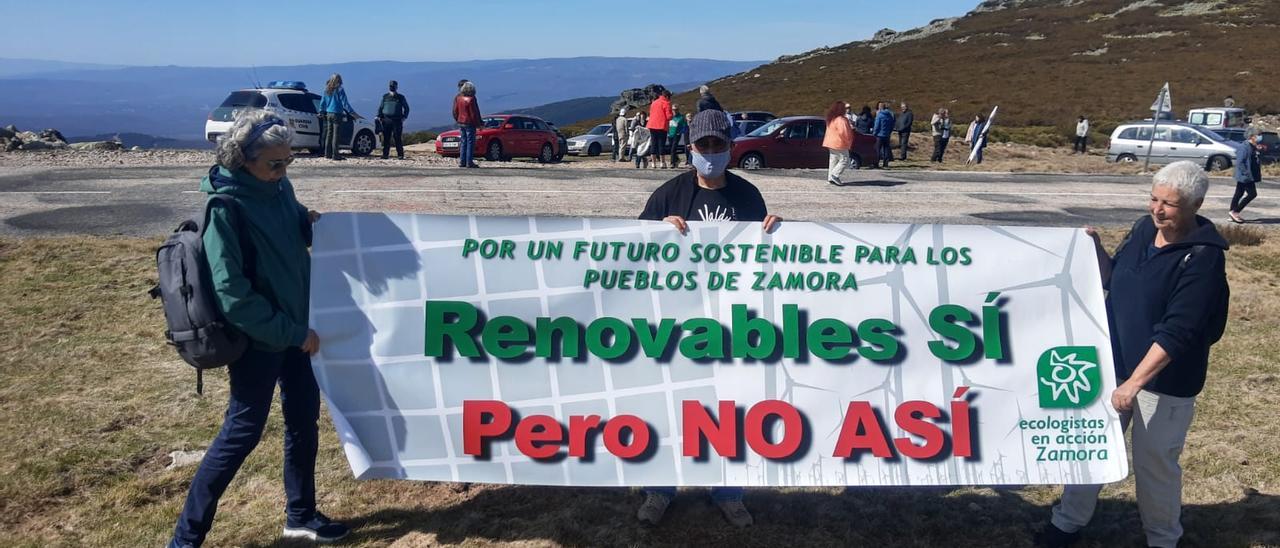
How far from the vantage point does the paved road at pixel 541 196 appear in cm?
1157

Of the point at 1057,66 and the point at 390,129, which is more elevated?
the point at 1057,66

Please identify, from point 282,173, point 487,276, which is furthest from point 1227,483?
point 282,173

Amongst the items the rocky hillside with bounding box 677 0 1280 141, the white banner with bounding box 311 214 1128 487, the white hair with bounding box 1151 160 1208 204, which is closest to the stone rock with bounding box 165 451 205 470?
the white banner with bounding box 311 214 1128 487

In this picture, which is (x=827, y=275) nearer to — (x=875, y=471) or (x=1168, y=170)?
(x=875, y=471)

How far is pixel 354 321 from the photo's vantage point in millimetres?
3590

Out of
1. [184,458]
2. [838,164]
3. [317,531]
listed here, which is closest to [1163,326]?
[317,531]

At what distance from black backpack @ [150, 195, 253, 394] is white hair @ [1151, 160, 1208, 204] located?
327cm

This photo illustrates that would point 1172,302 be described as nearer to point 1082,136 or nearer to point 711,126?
point 711,126

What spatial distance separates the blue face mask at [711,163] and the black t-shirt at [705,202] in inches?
2.2

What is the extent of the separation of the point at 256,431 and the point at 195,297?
61 centimetres

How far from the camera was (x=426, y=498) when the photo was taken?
420cm

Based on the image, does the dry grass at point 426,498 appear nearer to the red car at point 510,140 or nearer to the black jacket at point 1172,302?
the black jacket at point 1172,302

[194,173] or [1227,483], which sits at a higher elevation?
[194,173]

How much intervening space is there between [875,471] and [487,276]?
5.52ft
